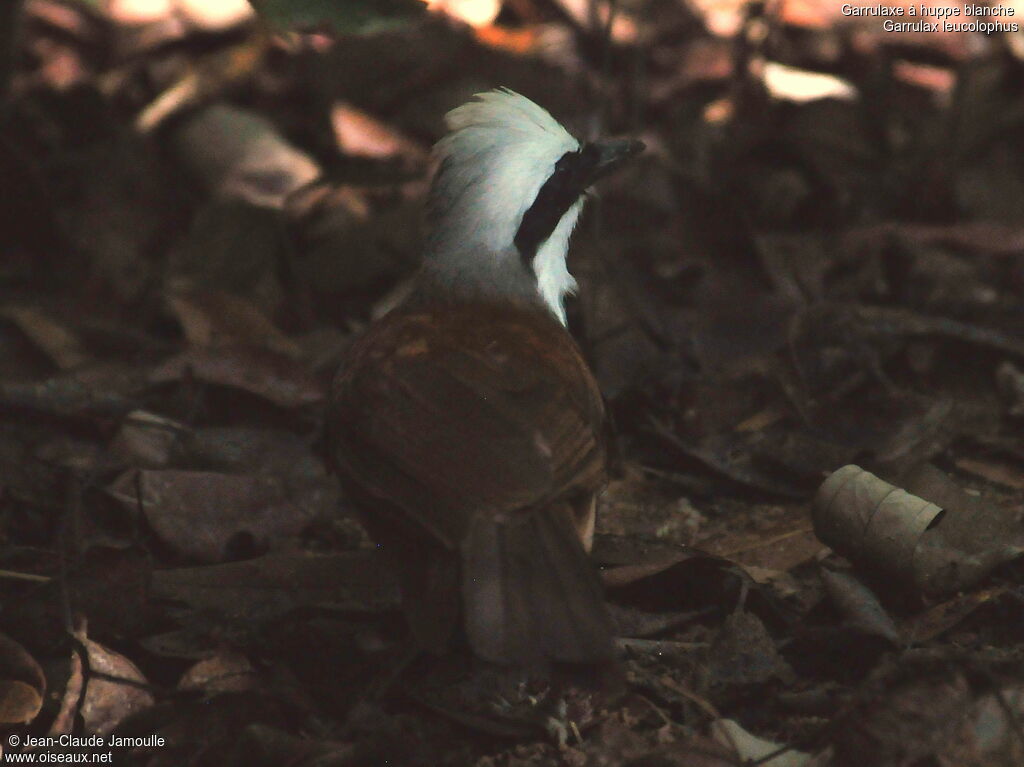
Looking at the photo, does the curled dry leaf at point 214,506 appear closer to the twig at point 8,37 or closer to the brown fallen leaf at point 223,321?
the brown fallen leaf at point 223,321

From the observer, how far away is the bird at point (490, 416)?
2.68 meters

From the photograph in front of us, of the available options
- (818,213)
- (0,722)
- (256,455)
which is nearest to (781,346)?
(818,213)

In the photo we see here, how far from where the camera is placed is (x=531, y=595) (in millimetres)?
2658

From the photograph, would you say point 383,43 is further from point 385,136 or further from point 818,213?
point 818,213

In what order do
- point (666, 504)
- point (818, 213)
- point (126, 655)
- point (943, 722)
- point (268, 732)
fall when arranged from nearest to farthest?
point (943, 722)
point (268, 732)
point (126, 655)
point (666, 504)
point (818, 213)

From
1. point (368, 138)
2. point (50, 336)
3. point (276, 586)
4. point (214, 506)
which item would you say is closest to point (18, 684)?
point (276, 586)

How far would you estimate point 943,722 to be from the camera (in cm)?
257

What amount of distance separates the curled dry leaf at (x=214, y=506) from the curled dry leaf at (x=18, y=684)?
62 centimetres

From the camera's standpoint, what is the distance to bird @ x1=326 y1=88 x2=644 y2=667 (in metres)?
2.68

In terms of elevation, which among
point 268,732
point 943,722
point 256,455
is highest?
point 943,722

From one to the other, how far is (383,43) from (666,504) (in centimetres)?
287

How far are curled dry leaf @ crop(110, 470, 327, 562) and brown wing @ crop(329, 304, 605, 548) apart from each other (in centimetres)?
59

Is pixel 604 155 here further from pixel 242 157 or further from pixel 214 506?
pixel 242 157

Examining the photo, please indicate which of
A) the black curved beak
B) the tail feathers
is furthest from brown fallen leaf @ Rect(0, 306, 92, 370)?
the tail feathers
